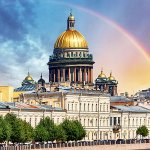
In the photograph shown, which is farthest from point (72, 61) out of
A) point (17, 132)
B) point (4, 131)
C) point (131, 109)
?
point (4, 131)

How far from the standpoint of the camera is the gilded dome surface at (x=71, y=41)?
7598 inches

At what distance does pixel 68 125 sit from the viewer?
124688mm

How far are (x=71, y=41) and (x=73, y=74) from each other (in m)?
6.80

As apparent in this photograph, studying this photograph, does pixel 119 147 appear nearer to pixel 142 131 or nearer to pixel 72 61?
pixel 142 131

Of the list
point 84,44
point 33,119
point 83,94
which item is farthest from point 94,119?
point 84,44

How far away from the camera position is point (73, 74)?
7594 inches

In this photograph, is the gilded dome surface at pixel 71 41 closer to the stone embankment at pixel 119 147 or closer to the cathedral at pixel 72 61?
the cathedral at pixel 72 61

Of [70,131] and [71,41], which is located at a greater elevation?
[71,41]

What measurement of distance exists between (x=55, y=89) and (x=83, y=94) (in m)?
5.00

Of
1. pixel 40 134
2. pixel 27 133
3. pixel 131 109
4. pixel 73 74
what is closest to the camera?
pixel 27 133

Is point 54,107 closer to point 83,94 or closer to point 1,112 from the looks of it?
point 83,94

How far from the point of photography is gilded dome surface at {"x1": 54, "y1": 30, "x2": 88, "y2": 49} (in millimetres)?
193000

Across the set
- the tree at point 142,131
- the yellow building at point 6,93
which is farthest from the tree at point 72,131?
the yellow building at point 6,93

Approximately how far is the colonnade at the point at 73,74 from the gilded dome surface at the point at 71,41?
15.0ft
